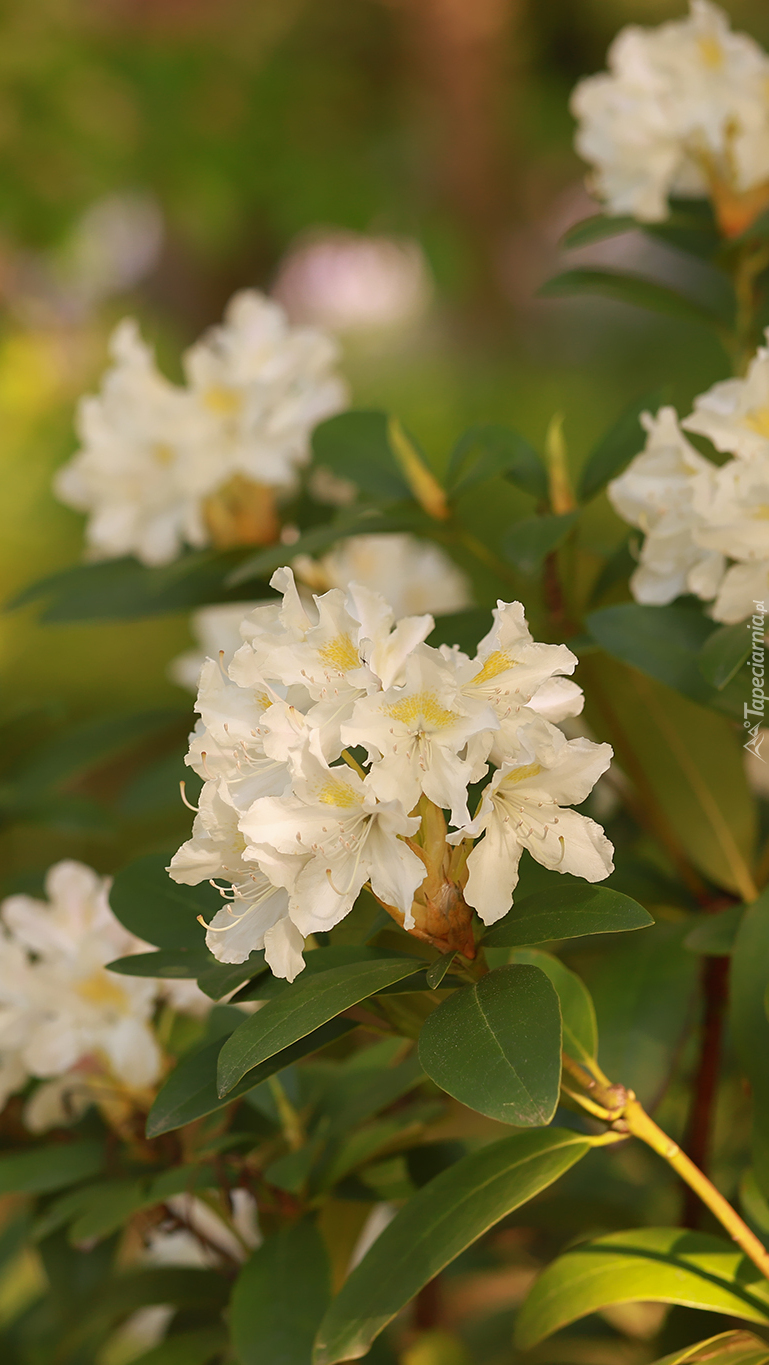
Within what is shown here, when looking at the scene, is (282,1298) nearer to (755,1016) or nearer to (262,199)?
(755,1016)

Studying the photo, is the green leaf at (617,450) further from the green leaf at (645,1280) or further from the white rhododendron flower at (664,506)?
the green leaf at (645,1280)

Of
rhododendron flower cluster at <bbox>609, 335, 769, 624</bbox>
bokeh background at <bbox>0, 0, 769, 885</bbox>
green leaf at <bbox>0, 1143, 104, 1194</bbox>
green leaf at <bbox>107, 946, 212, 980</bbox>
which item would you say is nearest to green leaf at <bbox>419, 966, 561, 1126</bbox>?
green leaf at <bbox>107, 946, 212, 980</bbox>

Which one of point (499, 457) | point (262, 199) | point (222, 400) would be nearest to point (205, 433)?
point (222, 400)

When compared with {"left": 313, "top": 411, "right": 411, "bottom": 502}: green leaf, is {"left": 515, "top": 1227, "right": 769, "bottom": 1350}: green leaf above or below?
below

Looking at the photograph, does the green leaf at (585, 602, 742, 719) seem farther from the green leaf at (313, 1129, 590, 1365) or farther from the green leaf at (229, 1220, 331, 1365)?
the green leaf at (229, 1220, 331, 1365)

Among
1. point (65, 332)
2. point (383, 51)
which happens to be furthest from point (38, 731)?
point (383, 51)

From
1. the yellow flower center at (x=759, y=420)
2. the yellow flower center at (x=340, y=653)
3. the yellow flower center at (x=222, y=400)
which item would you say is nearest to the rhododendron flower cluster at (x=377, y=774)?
the yellow flower center at (x=340, y=653)
